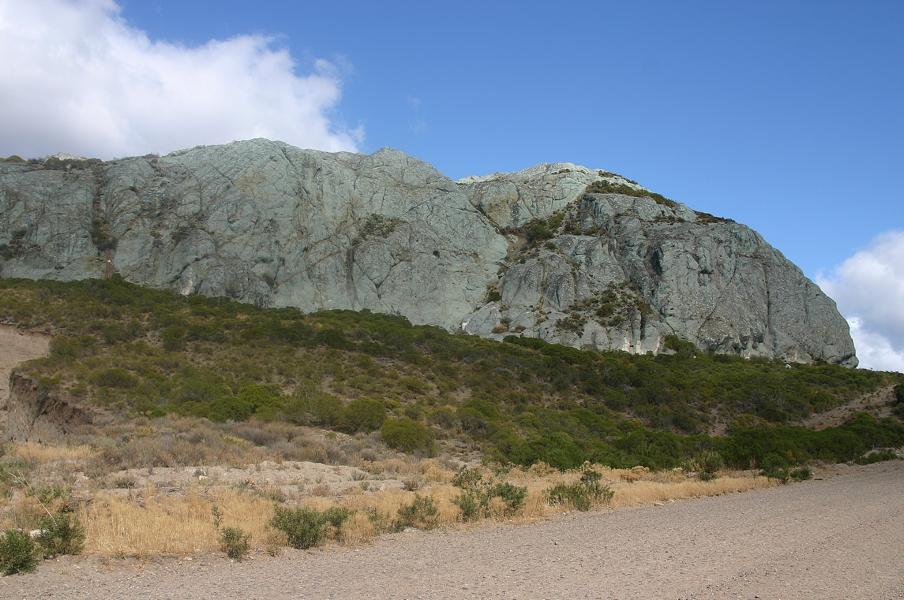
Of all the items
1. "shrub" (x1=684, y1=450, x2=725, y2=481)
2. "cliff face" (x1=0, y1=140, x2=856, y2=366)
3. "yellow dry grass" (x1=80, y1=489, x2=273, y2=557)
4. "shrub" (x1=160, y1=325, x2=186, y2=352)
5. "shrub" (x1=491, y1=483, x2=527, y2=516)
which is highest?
"cliff face" (x1=0, y1=140, x2=856, y2=366)

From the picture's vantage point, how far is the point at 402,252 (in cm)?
7269

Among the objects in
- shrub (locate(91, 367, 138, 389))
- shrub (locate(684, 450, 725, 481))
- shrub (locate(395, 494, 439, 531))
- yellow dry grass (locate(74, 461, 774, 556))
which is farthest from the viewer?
shrub (locate(91, 367, 138, 389))

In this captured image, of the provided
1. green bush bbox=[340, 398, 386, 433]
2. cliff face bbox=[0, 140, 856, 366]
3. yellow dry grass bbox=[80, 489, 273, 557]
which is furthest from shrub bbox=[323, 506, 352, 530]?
cliff face bbox=[0, 140, 856, 366]

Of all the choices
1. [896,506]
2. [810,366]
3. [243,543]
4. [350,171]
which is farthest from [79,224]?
[810,366]

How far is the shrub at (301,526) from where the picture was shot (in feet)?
35.8

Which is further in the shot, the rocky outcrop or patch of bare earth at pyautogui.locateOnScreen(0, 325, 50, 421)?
patch of bare earth at pyautogui.locateOnScreen(0, 325, 50, 421)

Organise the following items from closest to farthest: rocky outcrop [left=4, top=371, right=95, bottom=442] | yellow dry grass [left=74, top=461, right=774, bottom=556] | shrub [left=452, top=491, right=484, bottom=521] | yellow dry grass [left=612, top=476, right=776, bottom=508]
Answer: yellow dry grass [left=74, top=461, right=774, bottom=556] → shrub [left=452, top=491, right=484, bottom=521] → yellow dry grass [left=612, top=476, right=776, bottom=508] → rocky outcrop [left=4, top=371, right=95, bottom=442]

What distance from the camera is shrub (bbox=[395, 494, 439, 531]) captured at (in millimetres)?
12898

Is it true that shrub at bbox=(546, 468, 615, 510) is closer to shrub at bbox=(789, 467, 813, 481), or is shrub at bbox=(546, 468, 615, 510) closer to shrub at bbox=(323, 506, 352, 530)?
shrub at bbox=(323, 506, 352, 530)

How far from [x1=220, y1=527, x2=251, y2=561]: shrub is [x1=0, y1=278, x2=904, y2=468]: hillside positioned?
15.7 m

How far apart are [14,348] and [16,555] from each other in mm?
32435

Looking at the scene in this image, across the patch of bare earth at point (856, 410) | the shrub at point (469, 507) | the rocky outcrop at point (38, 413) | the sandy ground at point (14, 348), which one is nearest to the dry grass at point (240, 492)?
the shrub at point (469, 507)

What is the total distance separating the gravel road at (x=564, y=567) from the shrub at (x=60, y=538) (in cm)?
31

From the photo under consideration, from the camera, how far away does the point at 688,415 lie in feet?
138
